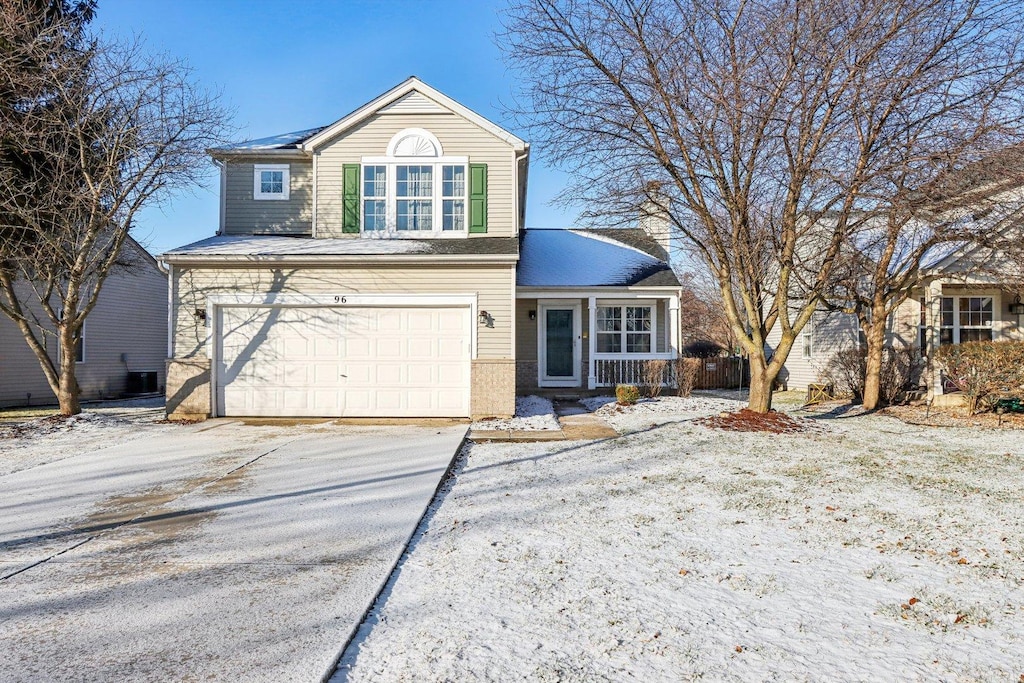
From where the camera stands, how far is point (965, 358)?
37.3 feet

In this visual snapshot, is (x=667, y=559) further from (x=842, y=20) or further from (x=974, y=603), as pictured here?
(x=842, y=20)

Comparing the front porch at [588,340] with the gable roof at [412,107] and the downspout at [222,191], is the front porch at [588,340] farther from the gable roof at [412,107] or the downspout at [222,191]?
the downspout at [222,191]

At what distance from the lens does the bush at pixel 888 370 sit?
1368cm

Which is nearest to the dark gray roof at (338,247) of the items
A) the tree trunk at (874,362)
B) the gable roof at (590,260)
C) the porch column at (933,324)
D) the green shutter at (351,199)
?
the green shutter at (351,199)

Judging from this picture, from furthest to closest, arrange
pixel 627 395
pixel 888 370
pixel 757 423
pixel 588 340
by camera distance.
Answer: pixel 588 340
pixel 888 370
pixel 627 395
pixel 757 423

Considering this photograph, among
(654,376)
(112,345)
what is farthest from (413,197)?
(112,345)

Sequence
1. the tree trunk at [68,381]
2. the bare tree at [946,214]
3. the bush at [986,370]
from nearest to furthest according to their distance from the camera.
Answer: the bare tree at [946,214] → the bush at [986,370] → the tree trunk at [68,381]

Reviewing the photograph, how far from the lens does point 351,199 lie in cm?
1251

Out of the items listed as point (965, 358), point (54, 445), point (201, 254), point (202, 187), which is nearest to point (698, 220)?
point (965, 358)

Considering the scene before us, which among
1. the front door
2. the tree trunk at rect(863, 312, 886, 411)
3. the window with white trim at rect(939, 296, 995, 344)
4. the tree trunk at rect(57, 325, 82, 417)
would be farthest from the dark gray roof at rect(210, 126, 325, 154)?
the window with white trim at rect(939, 296, 995, 344)

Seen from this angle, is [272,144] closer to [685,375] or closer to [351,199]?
[351,199]

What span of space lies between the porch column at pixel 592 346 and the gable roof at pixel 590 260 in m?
0.54

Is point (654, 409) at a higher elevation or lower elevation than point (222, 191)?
lower

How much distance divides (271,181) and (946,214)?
41.6ft
